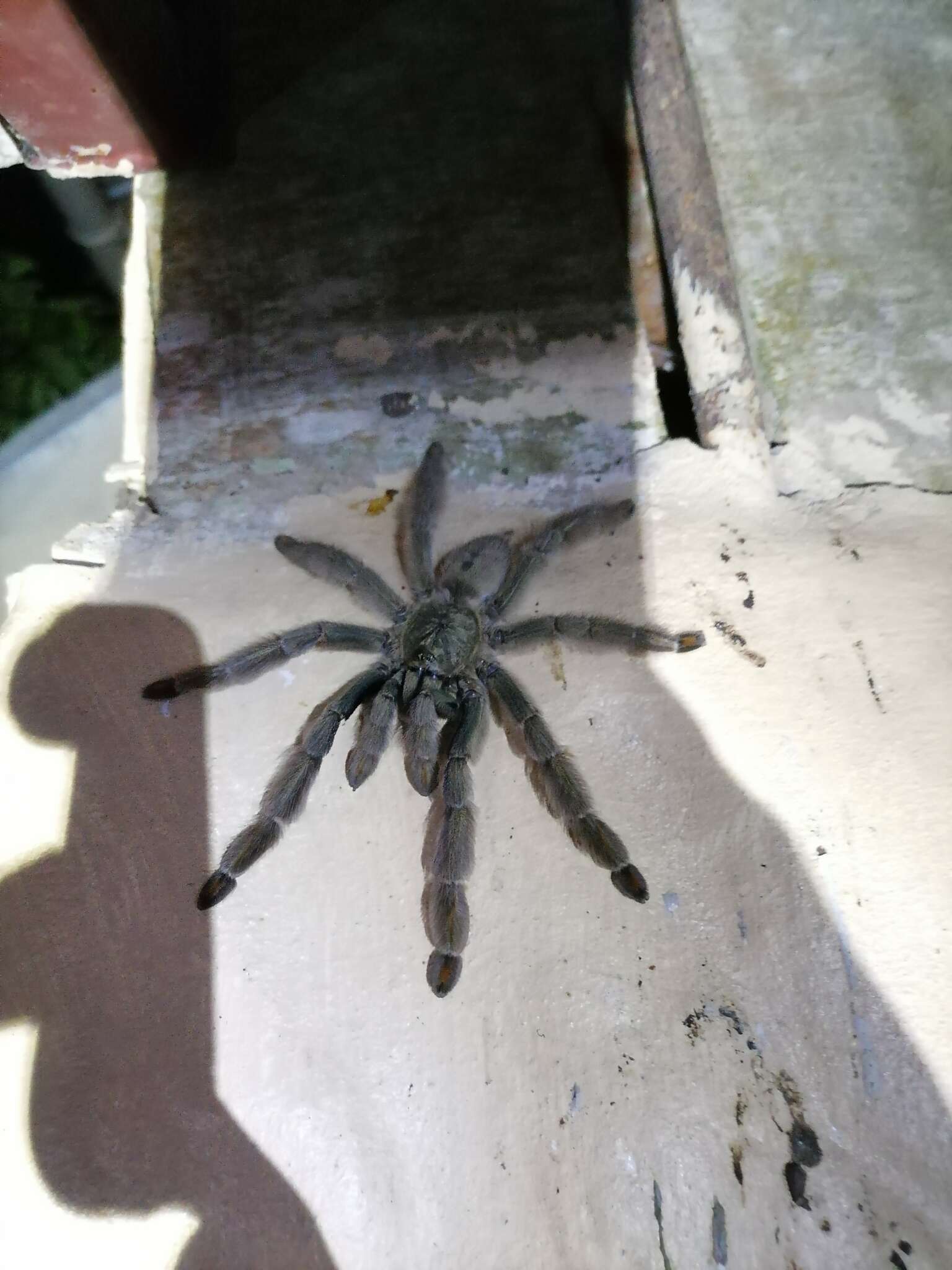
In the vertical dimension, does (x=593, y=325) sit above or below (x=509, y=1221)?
above

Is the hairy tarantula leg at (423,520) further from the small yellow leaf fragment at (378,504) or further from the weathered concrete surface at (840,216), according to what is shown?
the weathered concrete surface at (840,216)

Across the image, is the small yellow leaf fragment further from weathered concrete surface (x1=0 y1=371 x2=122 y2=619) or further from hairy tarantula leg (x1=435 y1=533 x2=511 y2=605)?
weathered concrete surface (x1=0 y1=371 x2=122 y2=619)

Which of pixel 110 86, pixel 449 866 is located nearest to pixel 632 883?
pixel 449 866

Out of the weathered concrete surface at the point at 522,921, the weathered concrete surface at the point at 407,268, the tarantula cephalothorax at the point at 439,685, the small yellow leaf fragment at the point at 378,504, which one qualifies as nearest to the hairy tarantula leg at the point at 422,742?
the tarantula cephalothorax at the point at 439,685

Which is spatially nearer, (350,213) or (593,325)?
(593,325)

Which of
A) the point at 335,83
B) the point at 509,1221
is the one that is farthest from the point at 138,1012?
the point at 335,83

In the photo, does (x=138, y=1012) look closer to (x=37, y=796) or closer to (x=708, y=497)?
(x=37, y=796)
